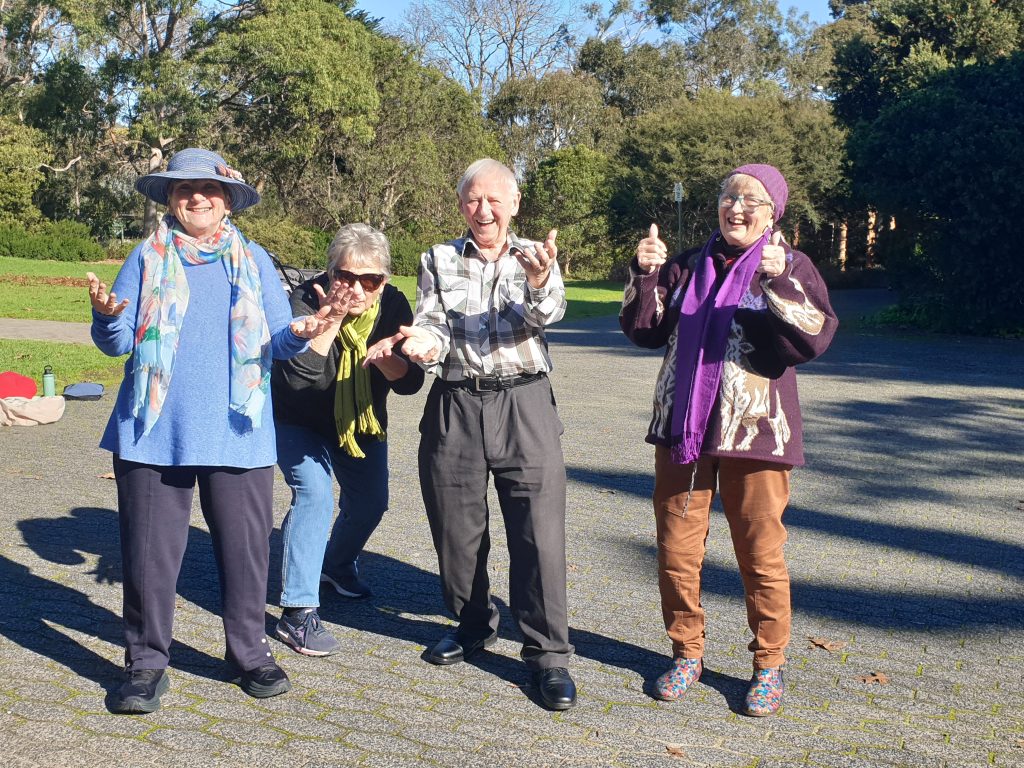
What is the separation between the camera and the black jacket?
175 inches

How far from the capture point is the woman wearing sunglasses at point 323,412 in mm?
4402

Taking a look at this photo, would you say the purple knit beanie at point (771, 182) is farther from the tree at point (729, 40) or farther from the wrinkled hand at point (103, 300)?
the tree at point (729, 40)

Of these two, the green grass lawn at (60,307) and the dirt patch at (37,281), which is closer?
the green grass lawn at (60,307)

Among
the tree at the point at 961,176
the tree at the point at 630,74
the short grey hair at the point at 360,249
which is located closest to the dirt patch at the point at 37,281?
the tree at the point at 961,176

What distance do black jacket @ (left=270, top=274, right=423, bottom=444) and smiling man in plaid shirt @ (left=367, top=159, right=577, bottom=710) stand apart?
41cm

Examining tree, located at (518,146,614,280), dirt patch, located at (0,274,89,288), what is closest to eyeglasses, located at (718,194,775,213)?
dirt patch, located at (0,274,89,288)

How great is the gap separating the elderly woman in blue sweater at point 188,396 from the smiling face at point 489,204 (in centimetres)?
54

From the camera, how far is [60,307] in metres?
21.5

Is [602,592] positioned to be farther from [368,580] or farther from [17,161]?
[17,161]

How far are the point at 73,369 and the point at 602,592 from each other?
9.28 metres

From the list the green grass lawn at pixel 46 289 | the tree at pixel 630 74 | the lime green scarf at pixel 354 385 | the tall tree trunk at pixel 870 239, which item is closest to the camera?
the lime green scarf at pixel 354 385

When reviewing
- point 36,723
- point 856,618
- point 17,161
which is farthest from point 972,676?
point 17,161

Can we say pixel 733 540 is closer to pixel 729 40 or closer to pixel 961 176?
pixel 961 176

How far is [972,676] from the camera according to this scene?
4320 millimetres
